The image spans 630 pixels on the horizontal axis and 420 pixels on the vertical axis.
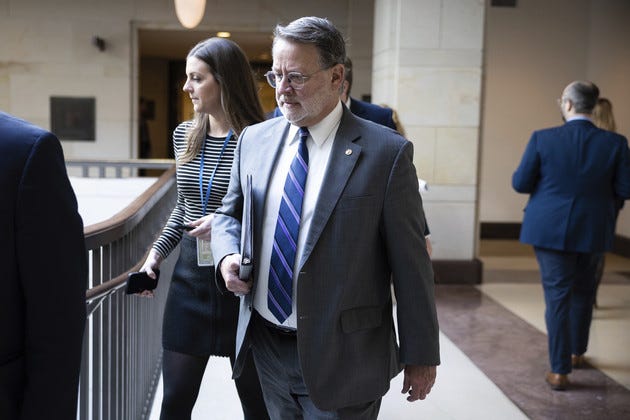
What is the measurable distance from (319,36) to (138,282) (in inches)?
48.0

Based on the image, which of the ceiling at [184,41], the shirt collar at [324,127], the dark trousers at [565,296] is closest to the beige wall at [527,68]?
the ceiling at [184,41]

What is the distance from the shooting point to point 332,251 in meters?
2.17

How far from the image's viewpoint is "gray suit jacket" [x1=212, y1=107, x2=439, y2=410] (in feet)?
7.11

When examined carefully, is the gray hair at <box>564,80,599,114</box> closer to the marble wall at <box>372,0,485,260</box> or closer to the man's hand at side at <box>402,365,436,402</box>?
the marble wall at <box>372,0,485,260</box>

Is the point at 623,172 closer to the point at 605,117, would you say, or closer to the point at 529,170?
the point at 529,170

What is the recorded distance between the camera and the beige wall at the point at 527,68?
11961 millimetres

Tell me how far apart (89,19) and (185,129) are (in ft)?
32.6

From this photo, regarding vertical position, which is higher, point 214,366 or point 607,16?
point 607,16

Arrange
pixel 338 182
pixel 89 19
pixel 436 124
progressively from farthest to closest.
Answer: pixel 89 19, pixel 436 124, pixel 338 182

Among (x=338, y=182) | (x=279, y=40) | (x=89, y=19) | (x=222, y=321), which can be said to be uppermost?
(x=89, y=19)

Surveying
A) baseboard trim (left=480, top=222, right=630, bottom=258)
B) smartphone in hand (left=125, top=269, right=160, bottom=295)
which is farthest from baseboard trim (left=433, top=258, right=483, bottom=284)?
smartphone in hand (left=125, top=269, right=160, bottom=295)

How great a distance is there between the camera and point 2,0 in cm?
1205

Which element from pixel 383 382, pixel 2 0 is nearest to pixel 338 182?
pixel 383 382

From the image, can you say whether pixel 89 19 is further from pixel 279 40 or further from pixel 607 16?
pixel 279 40
